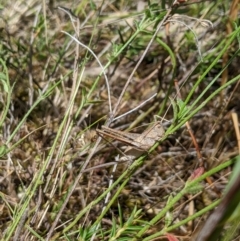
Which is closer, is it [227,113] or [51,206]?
[51,206]

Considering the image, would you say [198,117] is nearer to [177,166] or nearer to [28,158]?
[177,166]

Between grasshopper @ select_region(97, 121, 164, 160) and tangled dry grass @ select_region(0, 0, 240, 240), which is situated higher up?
grasshopper @ select_region(97, 121, 164, 160)

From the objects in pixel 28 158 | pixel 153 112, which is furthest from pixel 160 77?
pixel 28 158

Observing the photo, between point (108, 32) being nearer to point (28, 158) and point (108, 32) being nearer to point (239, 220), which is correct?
point (28, 158)

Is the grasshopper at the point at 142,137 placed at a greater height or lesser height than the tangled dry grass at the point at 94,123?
greater

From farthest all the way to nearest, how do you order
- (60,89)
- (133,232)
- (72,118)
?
(60,89) < (72,118) < (133,232)

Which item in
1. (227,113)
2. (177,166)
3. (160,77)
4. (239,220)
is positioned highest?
(239,220)

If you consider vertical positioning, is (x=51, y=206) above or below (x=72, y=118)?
below

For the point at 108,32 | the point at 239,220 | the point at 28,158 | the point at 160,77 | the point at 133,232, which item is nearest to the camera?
the point at 239,220

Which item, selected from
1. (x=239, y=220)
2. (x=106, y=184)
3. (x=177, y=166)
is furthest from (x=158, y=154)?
(x=239, y=220)
